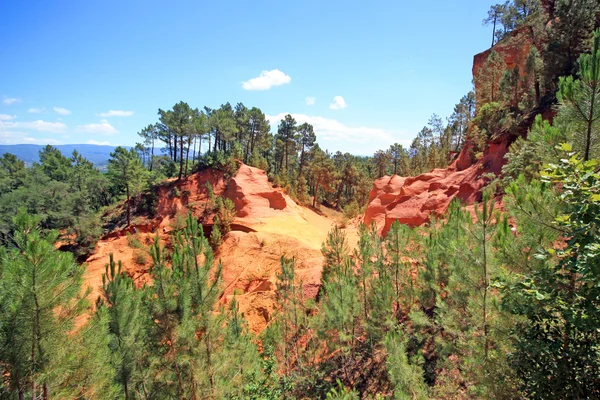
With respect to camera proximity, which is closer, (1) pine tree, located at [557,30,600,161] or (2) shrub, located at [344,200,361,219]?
(1) pine tree, located at [557,30,600,161]

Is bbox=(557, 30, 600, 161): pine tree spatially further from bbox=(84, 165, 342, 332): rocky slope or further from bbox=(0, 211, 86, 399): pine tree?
bbox=(84, 165, 342, 332): rocky slope

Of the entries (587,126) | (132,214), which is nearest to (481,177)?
(587,126)

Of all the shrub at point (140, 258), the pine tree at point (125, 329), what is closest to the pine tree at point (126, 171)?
the shrub at point (140, 258)

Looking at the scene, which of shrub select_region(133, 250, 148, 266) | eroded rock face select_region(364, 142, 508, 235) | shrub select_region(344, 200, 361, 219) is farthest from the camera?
shrub select_region(344, 200, 361, 219)

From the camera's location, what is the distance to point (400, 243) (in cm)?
1130

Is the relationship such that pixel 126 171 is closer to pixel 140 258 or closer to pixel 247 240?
pixel 140 258

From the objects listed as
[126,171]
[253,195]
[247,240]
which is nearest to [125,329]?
[247,240]

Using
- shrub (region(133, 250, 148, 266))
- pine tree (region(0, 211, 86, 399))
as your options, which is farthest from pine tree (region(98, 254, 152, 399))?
shrub (region(133, 250, 148, 266))

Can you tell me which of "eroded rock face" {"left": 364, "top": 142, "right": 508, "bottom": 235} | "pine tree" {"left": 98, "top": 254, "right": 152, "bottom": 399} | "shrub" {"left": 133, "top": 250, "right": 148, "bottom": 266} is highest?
"eroded rock face" {"left": 364, "top": 142, "right": 508, "bottom": 235}

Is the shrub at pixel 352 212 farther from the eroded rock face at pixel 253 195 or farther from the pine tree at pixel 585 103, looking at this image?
the pine tree at pixel 585 103

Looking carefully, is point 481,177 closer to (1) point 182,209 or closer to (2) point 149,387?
(2) point 149,387

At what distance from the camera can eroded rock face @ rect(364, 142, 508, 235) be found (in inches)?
834

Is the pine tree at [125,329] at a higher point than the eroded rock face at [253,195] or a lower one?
lower

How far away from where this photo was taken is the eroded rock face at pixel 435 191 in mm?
21172
